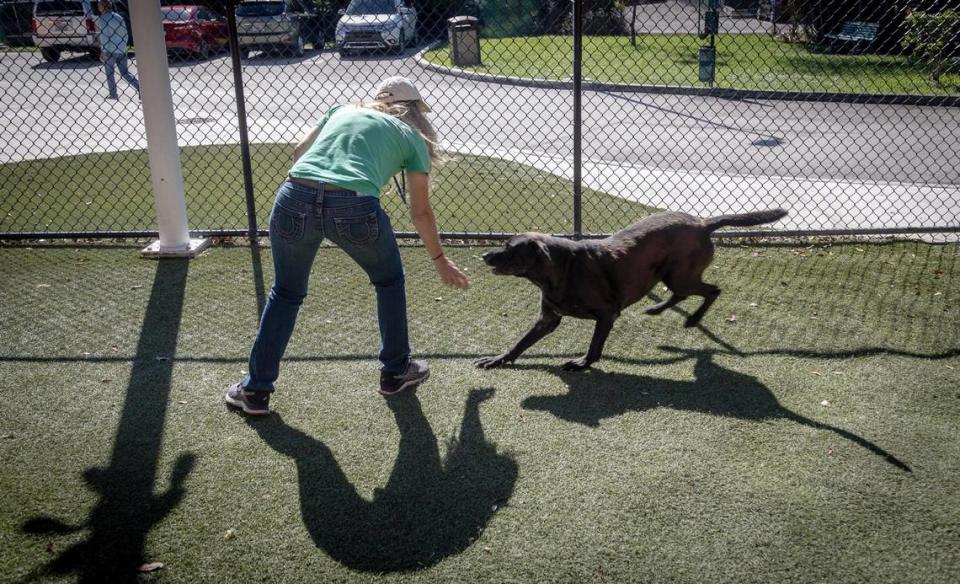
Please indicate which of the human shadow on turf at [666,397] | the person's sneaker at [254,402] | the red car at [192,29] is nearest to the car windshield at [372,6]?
the red car at [192,29]

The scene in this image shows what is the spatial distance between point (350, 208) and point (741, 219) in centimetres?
258

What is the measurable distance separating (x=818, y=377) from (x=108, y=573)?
3.62m

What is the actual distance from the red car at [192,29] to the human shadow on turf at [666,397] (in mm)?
17768

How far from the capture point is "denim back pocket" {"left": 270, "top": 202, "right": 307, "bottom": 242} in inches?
142

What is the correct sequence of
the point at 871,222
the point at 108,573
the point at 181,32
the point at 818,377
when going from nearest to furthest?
the point at 108,573 < the point at 818,377 < the point at 871,222 < the point at 181,32

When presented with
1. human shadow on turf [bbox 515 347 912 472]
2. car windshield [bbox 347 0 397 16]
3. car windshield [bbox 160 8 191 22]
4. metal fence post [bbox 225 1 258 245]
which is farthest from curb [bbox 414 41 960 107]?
human shadow on turf [bbox 515 347 912 472]

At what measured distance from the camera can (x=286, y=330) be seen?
13.0 feet

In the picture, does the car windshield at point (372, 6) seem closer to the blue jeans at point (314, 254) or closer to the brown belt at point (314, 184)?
the blue jeans at point (314, 254)

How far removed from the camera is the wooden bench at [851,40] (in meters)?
17.2

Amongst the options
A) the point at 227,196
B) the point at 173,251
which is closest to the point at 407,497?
the point at 173,251

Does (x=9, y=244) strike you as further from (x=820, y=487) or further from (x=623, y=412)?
(x=820, y=487)

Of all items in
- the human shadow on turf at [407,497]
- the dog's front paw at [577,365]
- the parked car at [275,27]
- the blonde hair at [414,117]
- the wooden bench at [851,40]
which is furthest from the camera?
the wooden bench at [851,40]

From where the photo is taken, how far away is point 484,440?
3873 millimetres

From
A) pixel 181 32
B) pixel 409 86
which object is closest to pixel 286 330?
pixel 409 86
